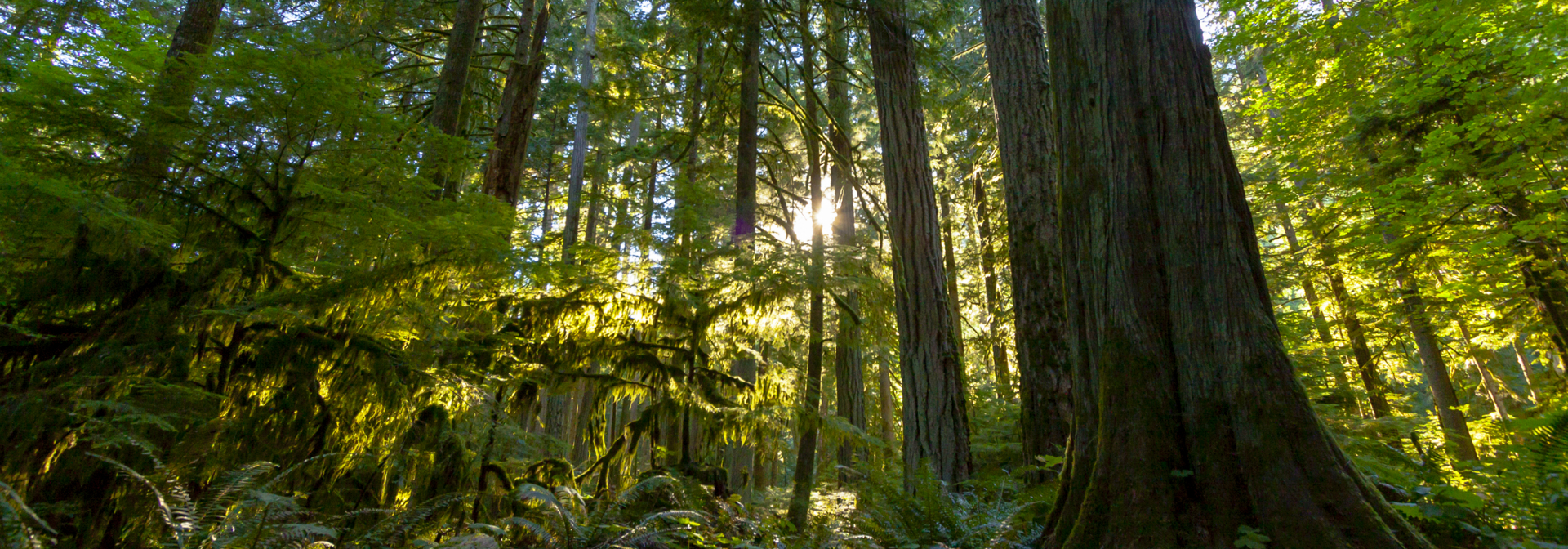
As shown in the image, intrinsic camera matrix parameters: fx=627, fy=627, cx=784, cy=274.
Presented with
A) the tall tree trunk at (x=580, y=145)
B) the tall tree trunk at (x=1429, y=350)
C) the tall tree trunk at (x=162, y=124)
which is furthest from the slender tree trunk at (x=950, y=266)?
the tall tree trunk at (x=162, y=124)

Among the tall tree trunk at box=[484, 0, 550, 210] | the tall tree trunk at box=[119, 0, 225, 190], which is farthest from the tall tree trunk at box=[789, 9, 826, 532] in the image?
the tall tree trunk at box=[119, 0, 225, 190]

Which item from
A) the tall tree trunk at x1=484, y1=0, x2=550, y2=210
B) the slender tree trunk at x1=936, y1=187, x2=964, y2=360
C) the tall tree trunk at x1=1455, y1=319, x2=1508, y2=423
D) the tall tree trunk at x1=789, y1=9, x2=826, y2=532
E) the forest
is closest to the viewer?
the forest

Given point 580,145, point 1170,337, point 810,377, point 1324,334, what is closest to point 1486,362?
point 1324,334

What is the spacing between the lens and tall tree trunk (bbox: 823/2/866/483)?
6.91 metres

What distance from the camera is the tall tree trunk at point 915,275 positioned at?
6129mm

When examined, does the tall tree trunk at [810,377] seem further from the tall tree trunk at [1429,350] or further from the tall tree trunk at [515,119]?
the tall tree trunk at [1429,350]

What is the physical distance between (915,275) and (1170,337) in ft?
12.5

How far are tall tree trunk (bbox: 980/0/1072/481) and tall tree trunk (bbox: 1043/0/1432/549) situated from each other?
2.12 m

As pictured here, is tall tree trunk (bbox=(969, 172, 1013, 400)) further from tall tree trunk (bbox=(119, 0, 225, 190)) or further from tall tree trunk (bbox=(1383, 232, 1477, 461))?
tall tree trunk (bbox=(119, 0, 225, 190))

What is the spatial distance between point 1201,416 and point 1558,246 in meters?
9.26

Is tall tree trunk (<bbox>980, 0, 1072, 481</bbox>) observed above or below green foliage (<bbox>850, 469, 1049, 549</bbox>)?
above

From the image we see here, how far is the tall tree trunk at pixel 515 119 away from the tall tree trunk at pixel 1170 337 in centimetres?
567

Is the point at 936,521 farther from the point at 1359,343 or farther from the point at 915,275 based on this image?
the point at 1359,343

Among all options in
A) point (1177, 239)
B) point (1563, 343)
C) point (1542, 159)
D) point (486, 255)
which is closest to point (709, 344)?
point (486, 255)
